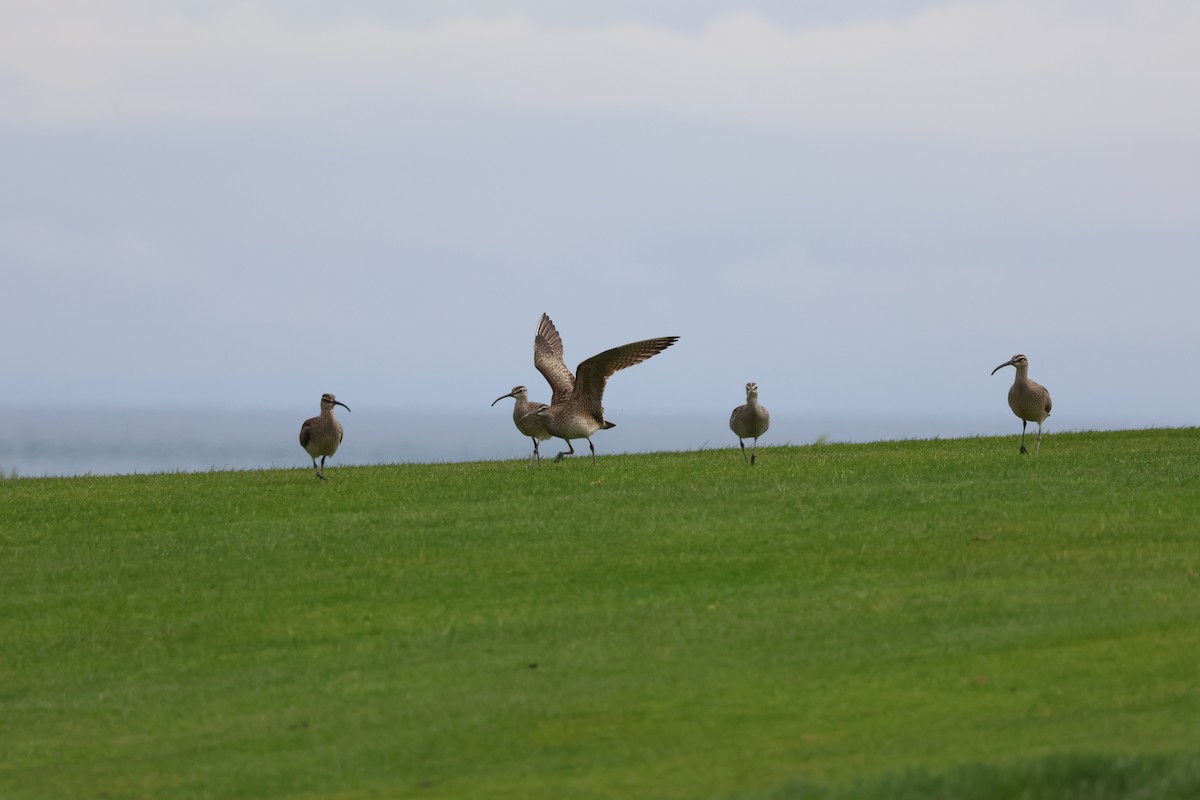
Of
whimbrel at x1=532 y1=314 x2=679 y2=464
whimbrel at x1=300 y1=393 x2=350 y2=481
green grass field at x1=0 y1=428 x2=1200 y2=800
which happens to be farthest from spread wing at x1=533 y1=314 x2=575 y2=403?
green grass field at x1=0 y1=428 x2=1200 y2=800

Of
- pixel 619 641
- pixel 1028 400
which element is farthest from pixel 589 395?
pixel 619 641

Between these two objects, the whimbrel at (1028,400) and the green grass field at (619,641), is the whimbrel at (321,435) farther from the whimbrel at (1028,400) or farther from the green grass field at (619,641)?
the whimbrel at (1028,400)

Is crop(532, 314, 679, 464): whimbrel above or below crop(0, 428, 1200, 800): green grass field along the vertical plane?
above

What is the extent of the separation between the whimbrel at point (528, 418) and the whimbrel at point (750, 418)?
3239 millimetres

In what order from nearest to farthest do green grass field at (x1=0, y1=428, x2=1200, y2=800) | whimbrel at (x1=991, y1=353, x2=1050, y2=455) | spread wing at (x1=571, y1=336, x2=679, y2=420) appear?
green grass field at (x1=0, y1=428, x2=1200, y2=800) → spread wing at (x1=571, y1=336, x2=679, y2=420) → whimbrel at (x1=991, y1=353, x2=1050, y2=455)

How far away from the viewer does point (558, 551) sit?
15.9 meters

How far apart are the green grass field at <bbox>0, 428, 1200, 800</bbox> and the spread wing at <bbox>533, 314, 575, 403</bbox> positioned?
669cm

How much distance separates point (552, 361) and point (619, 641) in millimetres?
16999

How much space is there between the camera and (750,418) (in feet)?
83.2

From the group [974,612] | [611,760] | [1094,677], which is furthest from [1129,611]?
[611,760]

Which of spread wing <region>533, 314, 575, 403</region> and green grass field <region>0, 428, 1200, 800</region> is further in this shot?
spread wing <region>533, 314, 575, 403</region>

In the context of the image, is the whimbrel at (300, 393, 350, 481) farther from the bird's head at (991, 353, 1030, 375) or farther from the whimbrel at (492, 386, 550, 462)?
the bird's head at (991, 353, 1030, 375)

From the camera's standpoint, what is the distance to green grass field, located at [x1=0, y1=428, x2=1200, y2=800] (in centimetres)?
913

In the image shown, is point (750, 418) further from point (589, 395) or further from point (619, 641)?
point (619, 641)
